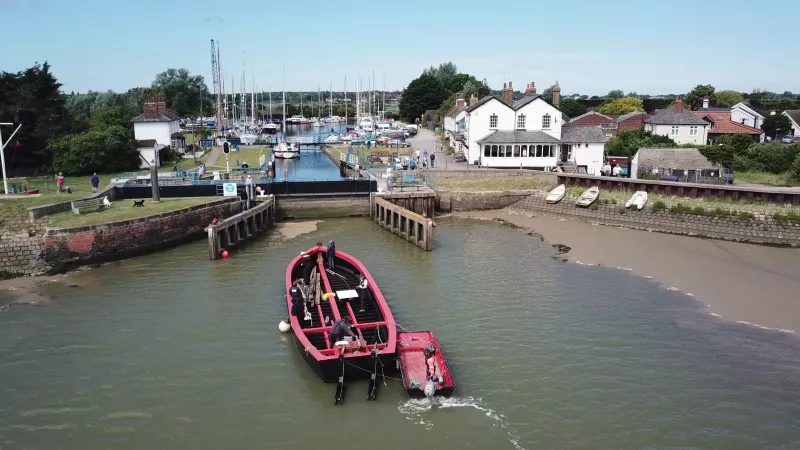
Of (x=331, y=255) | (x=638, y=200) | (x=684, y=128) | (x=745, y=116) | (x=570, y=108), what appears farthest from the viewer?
(x=570, y=108)

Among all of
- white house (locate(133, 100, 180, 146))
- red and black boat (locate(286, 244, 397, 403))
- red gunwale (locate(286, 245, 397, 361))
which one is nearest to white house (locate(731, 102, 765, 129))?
white house (locate(133, 100, 180, 146))

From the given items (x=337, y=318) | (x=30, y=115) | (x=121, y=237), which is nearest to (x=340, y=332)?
(x=337, y=318)

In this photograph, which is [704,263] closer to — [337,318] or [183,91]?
[337,318]

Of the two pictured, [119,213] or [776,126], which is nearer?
[119,213]

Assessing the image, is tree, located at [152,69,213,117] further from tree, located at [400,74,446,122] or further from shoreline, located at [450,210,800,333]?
shoreline, located at [450,210,800,333]

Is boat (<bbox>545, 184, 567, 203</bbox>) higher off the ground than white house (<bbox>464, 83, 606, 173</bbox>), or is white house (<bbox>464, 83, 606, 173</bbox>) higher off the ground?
white house (<bbox>464, 83, 606, 173</bbox>)

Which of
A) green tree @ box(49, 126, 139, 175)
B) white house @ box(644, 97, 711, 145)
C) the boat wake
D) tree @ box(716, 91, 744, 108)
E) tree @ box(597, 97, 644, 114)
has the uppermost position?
tree @ box(716, 91, 744, 108)
